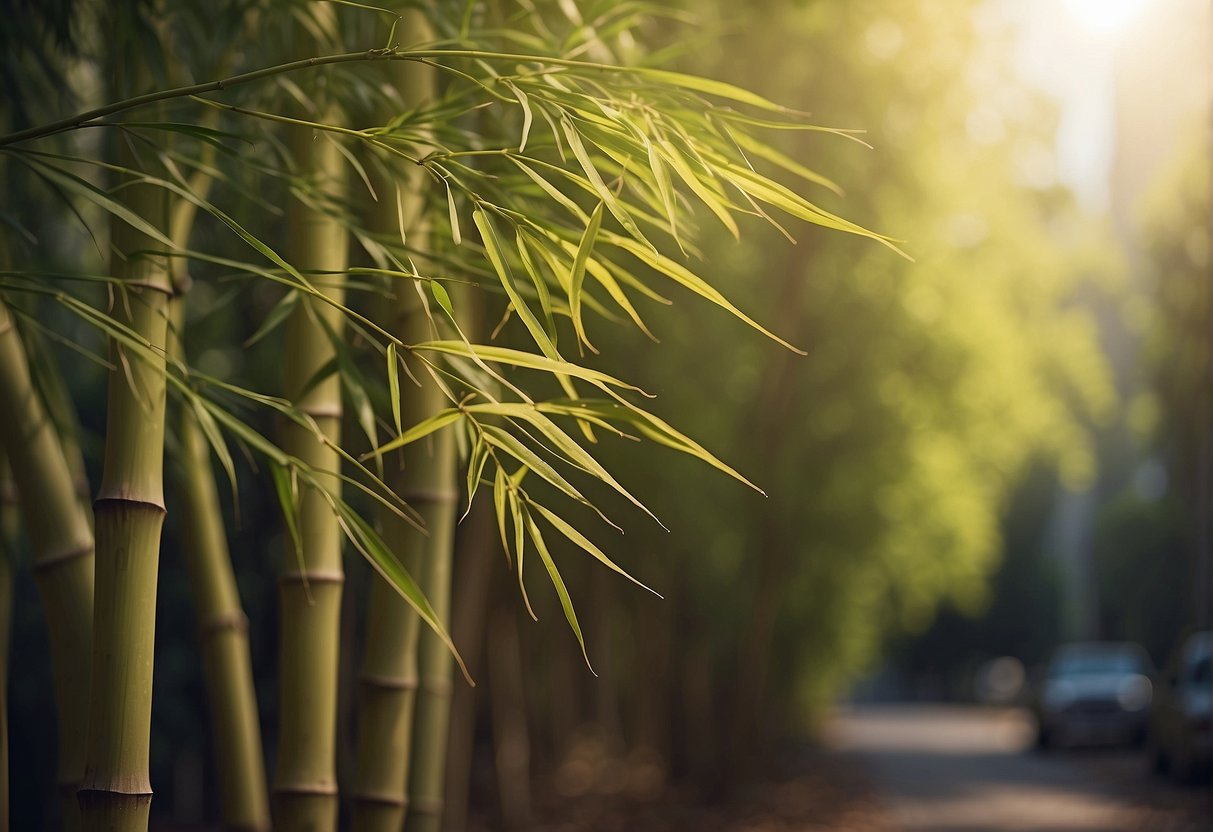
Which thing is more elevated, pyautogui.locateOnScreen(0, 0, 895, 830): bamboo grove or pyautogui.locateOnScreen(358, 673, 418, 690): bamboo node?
pyautogui.locateOnScreen(0, 0, 895, 830): bamboo grove

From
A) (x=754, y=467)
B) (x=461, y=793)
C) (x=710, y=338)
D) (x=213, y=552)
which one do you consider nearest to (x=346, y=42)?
(x=213, y=552)

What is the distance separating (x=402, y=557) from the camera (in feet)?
11.2

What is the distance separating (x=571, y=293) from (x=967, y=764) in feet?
61.4

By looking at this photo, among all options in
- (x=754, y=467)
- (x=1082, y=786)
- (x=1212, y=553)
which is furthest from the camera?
(x=1082, y=786)

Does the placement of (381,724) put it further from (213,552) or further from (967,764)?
(967,764)

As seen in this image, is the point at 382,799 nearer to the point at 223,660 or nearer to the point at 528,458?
the point at 223,660

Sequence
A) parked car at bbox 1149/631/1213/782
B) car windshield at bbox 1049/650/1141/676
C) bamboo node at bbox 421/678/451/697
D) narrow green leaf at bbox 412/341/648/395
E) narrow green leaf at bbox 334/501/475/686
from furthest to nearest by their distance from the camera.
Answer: car windshield at bbox 1049/650/1141/676, parked car at bbox 1149/631/1213/782, bamboo node at bbox 421/678/451/697, narrow green leaf at bbox 334/501/475/686, narrow green leaf at bbox 412/341/648/395

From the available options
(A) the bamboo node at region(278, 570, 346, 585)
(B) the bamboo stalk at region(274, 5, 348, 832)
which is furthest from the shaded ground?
(A) the bamboo node at region(278, 570, 346, 585)

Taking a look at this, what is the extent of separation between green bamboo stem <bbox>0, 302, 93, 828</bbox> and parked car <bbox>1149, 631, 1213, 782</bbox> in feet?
36.4

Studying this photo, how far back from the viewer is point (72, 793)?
120 inches

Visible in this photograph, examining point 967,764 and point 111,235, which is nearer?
point 111,235

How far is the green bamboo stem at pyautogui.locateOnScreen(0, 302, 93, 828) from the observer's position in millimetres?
2955

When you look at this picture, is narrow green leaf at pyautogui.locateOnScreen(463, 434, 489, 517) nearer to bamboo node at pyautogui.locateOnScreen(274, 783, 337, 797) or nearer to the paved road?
bamboo node at pyautogui.locateOnScreen(274, 783, 337, 797)

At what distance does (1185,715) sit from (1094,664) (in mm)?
9254
